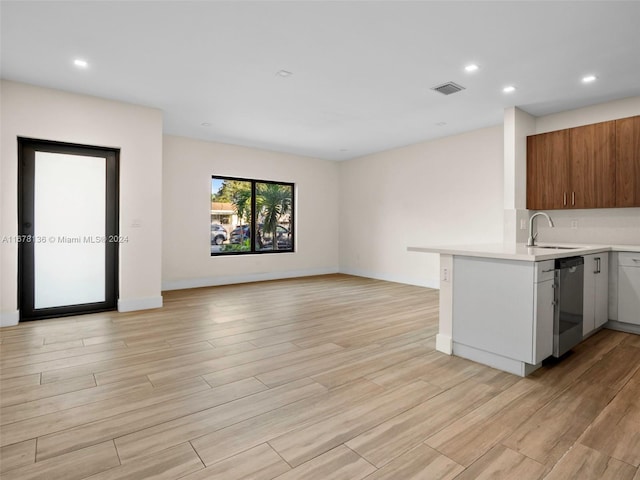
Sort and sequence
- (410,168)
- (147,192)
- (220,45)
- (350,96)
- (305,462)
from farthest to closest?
(410,168) → (147,192) → (350,96) → (220,45) → (305,462)

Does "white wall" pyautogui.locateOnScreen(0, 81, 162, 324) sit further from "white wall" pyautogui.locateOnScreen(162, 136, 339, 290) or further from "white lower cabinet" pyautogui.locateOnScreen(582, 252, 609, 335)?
"white lower cabinet" pyautogui.locateOnScreen(582, 252, 609, 335)

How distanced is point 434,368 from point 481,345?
0.44m

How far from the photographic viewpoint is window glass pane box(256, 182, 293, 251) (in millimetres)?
7516

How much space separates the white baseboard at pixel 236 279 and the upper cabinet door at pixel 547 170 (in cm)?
462

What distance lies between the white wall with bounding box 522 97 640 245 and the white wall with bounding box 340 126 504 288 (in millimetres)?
725

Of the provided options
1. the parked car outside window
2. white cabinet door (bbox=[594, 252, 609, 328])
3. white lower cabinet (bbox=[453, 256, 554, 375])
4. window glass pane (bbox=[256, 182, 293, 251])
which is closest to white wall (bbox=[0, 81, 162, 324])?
the parked car outside window

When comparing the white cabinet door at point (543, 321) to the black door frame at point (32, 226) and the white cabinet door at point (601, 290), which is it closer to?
the white cabinet door at point (601, 290)

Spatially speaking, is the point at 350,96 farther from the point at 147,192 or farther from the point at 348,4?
the point at 147,192

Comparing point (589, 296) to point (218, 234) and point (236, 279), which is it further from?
point (218, 234)

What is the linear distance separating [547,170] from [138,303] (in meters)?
5.64

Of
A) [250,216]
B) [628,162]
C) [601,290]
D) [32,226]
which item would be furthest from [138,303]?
[628,162]

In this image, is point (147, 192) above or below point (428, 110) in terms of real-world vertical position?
below

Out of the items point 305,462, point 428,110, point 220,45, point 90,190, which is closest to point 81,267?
point 90,190

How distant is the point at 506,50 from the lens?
125 inches
